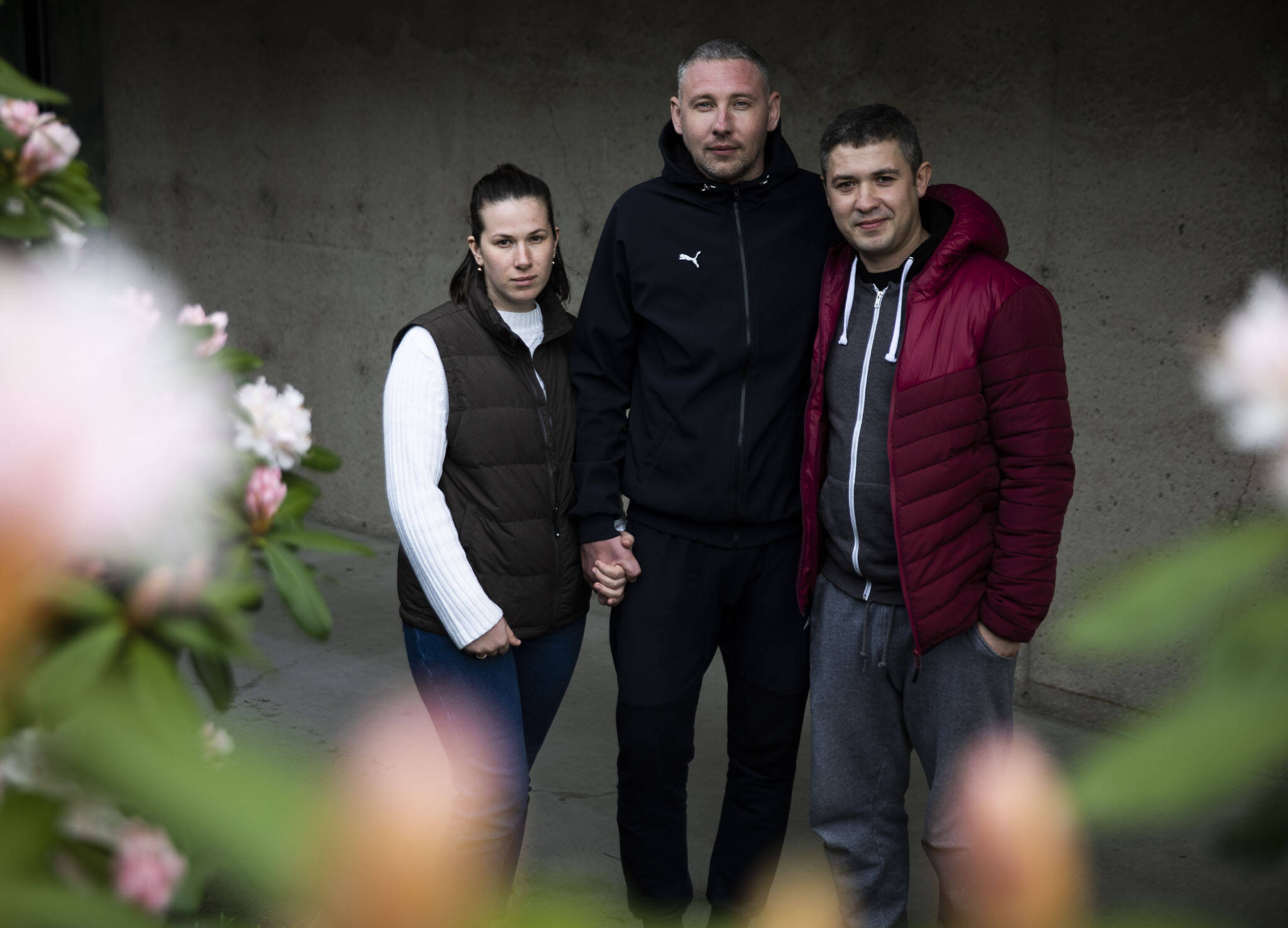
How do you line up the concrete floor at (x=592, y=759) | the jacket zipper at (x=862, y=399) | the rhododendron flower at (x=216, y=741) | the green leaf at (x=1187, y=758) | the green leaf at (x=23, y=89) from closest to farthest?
the green leaf at (x=1187, y=758) < the rhododendron flower at (x=216, y=741) < the green leaf at (x=23, y=89) < the jacket zipper at (x=862, y=399) < the concrete floor at (x=592, y=759)

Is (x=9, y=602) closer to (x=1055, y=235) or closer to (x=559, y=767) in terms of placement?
(x=559, y=767)

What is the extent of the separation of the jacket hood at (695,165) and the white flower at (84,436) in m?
1.91

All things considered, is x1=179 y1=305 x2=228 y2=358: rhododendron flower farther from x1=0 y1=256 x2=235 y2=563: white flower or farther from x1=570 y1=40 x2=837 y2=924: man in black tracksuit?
x1=570 y1=40 x2=837 y2=924: man in black tracksuit

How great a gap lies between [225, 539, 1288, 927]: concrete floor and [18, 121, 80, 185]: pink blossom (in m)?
1.34

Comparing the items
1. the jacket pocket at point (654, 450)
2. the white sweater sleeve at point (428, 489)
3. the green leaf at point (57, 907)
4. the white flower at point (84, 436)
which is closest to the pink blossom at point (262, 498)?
the white flower at point (84, 436)

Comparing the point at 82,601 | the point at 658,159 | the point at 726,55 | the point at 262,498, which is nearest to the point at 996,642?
the point at 726,55

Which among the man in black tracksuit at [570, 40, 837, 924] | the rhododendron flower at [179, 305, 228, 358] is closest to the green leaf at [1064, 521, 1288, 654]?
the rhododendron flower at [179, 305, 228, 358]

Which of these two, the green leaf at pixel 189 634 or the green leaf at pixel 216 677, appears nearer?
the green leaf at pixel 189 634

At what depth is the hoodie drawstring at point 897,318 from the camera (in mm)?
2150

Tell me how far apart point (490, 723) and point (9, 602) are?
75.8 inches

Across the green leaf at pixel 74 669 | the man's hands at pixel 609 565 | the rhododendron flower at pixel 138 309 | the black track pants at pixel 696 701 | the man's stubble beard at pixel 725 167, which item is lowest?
the black track pants at pixel 696 701

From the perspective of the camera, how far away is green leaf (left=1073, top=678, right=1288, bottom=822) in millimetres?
356

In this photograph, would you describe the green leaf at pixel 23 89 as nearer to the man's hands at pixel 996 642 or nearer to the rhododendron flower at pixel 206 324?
the rhododendron flower at pixel 206 324

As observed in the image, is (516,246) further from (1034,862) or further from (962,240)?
(1034,862)
